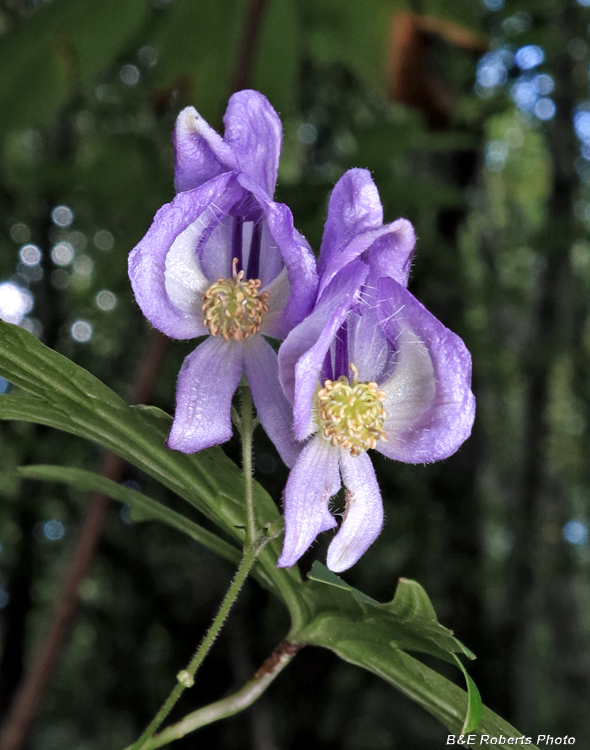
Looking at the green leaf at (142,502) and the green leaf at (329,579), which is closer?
the green leaf at (329,579)

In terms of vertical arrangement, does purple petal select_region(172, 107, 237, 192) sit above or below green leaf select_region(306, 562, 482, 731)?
above

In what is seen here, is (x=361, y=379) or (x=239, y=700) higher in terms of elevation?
(x=361, y=379)

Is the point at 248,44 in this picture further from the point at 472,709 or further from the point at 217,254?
the point at 472,709

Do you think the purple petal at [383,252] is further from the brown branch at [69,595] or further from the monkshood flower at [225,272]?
the brown branch at [69,595]

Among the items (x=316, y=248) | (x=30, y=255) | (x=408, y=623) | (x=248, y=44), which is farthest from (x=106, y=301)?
(x=408, y=623)

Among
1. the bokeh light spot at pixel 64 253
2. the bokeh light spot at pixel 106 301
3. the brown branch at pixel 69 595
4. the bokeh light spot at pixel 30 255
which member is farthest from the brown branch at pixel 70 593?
the bokeh light spot at pixel 64 253

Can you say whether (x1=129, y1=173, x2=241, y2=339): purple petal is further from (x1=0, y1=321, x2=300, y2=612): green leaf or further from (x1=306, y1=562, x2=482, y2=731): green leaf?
(x1=306, y1=562, x2=482, y2=731): green leaf

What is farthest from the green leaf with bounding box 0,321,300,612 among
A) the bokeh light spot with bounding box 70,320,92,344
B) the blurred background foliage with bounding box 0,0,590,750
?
the bokeh light spot with bounding box 70,320,92,344
